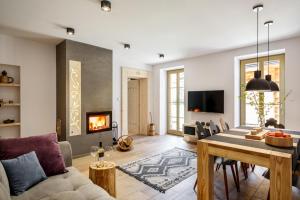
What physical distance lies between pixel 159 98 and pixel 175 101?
0.60 metres

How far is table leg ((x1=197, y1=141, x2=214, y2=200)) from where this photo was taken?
2.07 m

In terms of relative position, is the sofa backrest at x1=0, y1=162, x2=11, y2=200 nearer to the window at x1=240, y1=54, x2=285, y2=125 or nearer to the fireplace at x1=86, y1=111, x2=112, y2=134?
the fireplace at x1=86, y1=111, x2=112, y2=134

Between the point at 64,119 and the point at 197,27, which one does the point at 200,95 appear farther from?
the point at 64,119

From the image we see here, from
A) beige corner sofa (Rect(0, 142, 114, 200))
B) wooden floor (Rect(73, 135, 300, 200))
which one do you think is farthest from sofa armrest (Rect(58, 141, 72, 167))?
wooden floor (Rect(73, 135, 300, 200))

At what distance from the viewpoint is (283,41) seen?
3.70 metres

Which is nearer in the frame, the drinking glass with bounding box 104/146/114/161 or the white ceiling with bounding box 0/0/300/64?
the white ceiling with bounding box 0/0/300/64

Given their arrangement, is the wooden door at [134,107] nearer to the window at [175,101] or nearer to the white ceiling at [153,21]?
the window at [175,101]

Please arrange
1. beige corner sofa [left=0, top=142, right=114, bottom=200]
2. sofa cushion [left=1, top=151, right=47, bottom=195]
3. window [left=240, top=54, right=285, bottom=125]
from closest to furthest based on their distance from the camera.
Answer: beige corner sofa [left=0, top=142, right=114, bottom=200] < sofa cushion [left=1, top=151, right=47, bottom=195] < window [left=240, top=54, right=285, bottom=125]

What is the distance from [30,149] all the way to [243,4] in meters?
3.20

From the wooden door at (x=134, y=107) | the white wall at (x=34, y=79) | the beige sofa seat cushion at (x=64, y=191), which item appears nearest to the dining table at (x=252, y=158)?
the beige sofa seat cushion at (x=64, y=191)

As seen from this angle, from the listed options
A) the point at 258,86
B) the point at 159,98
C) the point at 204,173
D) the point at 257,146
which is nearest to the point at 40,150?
the point at 204,173

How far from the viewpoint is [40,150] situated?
1892 mm

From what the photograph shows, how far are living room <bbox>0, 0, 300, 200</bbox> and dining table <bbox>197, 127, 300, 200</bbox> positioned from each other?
→ 0.04ft

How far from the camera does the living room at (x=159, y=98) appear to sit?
187 centimetres
